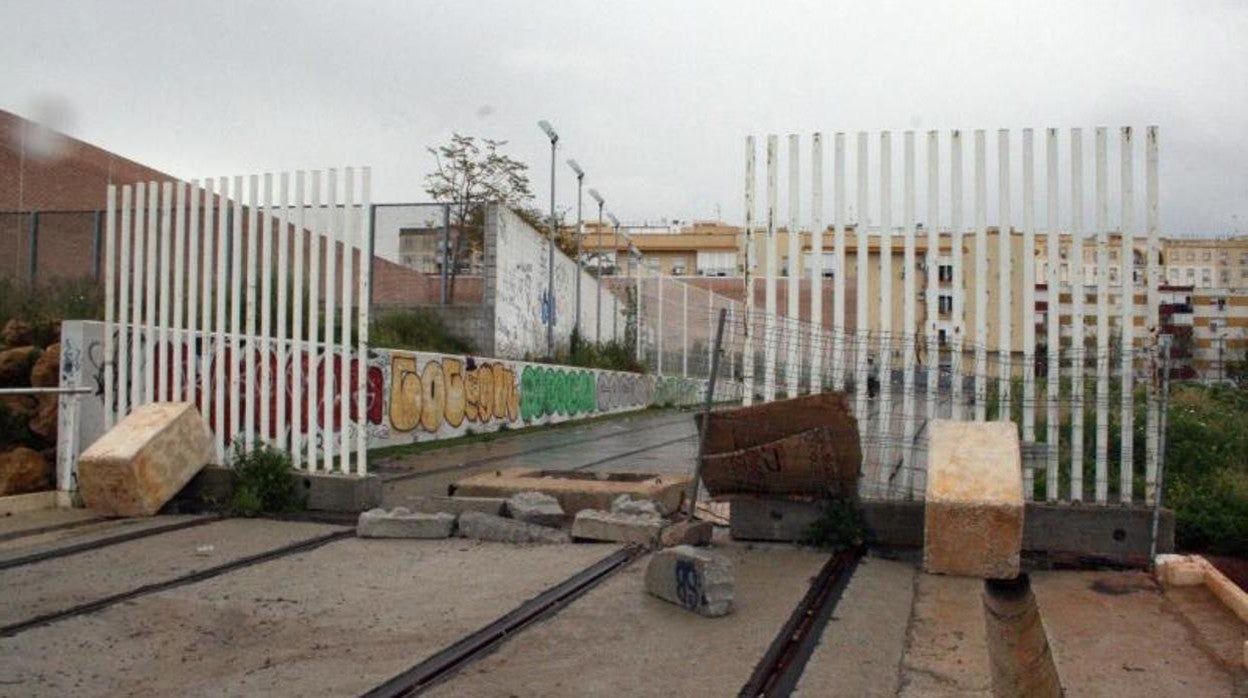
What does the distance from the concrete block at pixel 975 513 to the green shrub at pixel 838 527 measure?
2.84ft

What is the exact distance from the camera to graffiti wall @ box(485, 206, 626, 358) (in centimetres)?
2855

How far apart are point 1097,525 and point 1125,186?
261 cm

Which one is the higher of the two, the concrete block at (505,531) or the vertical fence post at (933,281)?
the vertical fence post at (933,281)

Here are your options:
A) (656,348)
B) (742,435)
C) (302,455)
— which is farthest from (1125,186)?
(656,348)

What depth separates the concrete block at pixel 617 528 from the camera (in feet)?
28.8

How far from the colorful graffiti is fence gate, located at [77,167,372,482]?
304 inches

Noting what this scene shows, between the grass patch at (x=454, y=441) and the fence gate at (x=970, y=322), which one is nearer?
the fence gate at (x=970, y=322)

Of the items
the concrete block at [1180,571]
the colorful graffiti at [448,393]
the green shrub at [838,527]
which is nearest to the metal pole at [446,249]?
the colorful graffiti at [448,393]

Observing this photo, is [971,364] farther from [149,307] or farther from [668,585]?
[149,307]

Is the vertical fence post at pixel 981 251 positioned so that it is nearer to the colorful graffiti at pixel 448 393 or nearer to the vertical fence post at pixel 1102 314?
the vertical fence post at pixel 1102 314

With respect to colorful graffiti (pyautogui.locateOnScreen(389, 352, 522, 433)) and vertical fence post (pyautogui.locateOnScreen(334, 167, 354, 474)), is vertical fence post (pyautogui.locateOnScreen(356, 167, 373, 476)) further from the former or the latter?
colorful graffiti (pyautogui.locateOnScreen(389, 352, 522, 433))

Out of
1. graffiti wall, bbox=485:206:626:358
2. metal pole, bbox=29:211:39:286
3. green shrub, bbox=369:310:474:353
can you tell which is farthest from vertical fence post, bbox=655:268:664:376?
metal pole, bbox=29:211:39:286

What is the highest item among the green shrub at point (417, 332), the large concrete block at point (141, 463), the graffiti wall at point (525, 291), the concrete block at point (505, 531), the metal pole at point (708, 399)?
the graffiti wall at point (525, 291)

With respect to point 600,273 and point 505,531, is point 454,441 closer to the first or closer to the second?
point 505,531
